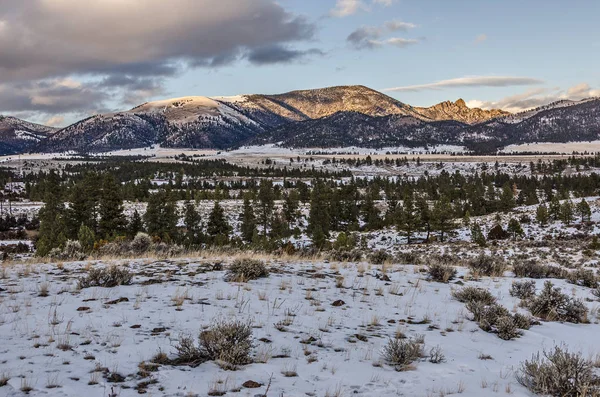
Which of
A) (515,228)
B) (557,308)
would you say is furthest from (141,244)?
(515,228)

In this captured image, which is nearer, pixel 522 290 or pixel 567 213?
pixel 522 290

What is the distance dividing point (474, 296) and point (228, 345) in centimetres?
683

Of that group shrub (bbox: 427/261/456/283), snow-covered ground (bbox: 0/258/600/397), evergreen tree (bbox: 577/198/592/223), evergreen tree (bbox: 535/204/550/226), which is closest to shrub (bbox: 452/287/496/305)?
snow-covered ground (bbox: 0/258/600/397)

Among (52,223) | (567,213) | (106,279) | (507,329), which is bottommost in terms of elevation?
(567,213)

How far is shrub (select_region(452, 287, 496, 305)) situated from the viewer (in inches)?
392

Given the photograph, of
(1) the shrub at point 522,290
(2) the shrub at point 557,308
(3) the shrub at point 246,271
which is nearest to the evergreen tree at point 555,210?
(1) the shrub at point 522,290

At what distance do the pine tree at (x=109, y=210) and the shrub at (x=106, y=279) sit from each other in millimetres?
42007

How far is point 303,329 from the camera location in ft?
24.5

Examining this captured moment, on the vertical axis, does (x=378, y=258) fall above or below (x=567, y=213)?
above

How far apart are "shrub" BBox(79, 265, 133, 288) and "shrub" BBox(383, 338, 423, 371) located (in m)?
6.37

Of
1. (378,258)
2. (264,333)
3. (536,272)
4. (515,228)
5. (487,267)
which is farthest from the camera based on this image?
(515,228)

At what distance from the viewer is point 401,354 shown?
632cm

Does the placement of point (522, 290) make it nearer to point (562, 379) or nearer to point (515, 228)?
point (562, 379)

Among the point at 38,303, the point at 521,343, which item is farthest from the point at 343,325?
the point at 38,303
